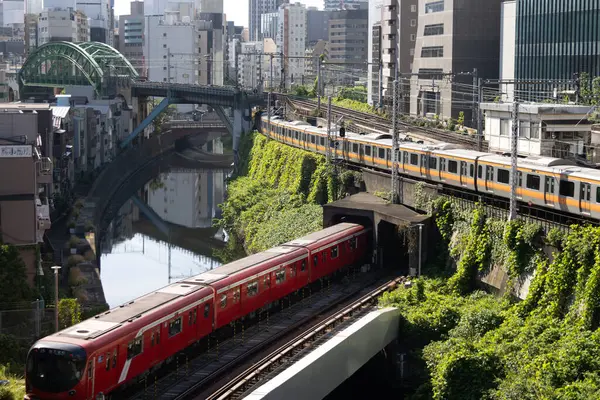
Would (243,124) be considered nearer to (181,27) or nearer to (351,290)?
(351,290)

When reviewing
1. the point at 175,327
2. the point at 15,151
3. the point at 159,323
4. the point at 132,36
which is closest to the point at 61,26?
the point at 132,36

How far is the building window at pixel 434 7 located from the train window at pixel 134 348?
165ft

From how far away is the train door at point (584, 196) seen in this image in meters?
26.7

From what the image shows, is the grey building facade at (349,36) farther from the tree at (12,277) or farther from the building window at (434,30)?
the tree at (12,277)

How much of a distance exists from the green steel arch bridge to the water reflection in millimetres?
12854

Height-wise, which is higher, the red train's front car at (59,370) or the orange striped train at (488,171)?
the orange striped train at (488,171)

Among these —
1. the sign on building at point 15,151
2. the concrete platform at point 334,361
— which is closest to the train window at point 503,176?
the concrete platform at point 334,361

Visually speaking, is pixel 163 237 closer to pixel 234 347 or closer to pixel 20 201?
pixel 20 201

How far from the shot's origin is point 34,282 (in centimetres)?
3083

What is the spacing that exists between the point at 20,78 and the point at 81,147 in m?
45.0

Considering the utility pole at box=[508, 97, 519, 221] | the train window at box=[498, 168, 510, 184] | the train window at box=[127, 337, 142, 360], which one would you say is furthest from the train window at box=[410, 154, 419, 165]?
the train window at box=[127, 337, 142, 360]

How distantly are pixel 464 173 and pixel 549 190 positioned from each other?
523cm

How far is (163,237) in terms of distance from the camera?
192ft

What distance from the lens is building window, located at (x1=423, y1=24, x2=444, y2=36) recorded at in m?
67.3
